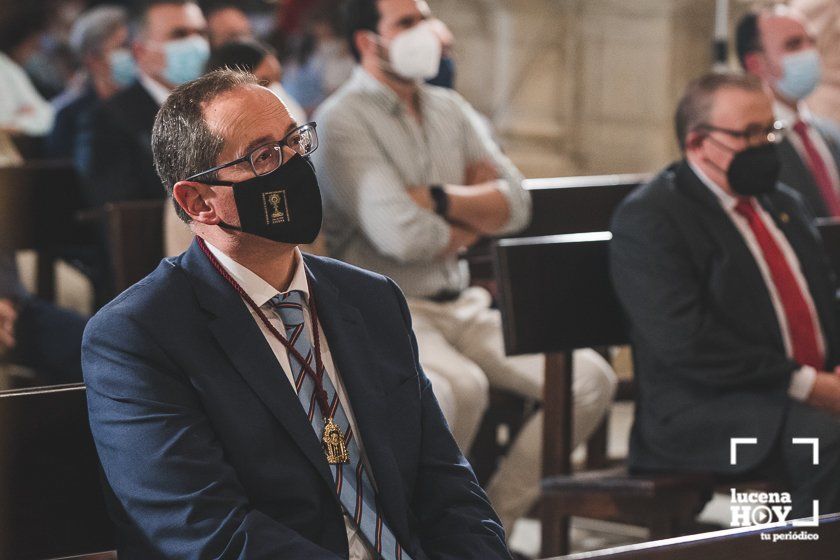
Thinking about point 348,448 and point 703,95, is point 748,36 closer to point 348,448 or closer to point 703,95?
point 703,95

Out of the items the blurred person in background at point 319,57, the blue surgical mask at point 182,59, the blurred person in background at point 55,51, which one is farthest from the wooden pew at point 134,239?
the blurred person in background at point 55,51

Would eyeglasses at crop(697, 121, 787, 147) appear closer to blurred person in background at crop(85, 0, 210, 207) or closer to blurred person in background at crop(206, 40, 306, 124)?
blurred person in background at crop(206, 40, 306, 124)

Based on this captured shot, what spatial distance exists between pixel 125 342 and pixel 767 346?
202 cm

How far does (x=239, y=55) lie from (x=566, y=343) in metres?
1.41

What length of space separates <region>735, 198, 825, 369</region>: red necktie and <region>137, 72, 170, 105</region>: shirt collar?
8.70 ft

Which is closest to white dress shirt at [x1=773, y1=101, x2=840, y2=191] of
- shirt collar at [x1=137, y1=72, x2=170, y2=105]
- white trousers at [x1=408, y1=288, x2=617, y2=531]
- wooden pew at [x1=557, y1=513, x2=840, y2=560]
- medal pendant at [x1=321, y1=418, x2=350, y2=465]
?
white trousers at [x1=408, y1=288, x2=617, y2=531]

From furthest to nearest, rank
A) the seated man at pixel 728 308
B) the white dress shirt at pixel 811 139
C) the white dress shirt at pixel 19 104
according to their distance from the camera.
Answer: the white dress shirt at pixel 19 104 < the white dress shirt at pixel 811 139 < the seated man at pixel 728 308

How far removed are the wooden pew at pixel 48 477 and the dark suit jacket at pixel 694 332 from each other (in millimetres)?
1674

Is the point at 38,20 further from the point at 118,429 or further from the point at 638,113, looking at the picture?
the point at 118,429

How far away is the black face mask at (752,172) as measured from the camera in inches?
140

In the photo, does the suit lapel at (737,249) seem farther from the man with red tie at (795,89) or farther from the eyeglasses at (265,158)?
the man with red tie at (795,89)

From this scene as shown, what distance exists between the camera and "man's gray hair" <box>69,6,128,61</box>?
6551mm

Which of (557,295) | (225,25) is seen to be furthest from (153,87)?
(557,295)

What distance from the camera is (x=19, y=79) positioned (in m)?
7.64
